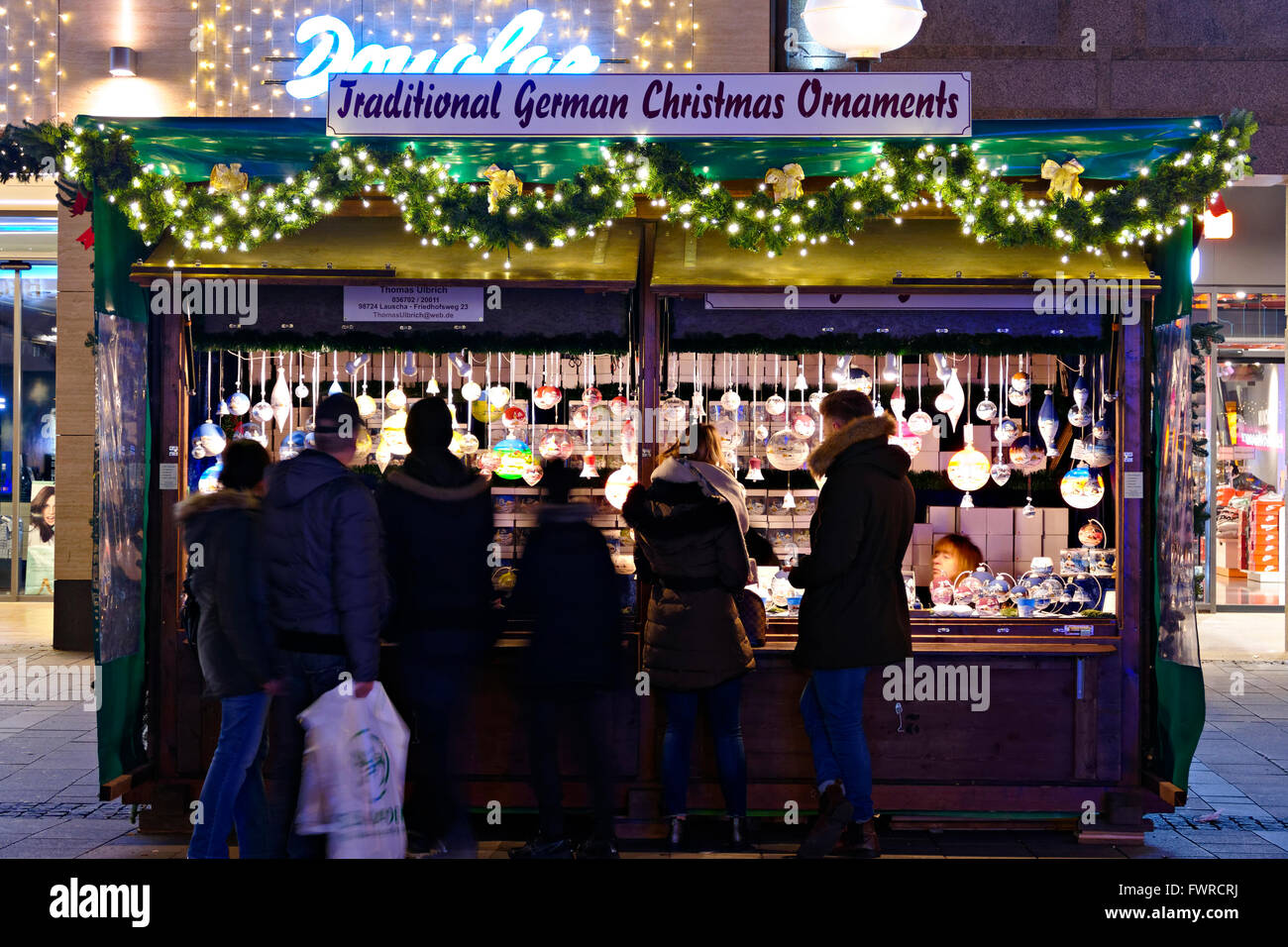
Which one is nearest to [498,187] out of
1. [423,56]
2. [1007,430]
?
[1007,430]

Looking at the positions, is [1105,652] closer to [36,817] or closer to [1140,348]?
[1140,348]

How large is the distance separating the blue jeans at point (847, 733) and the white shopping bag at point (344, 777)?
1830mm

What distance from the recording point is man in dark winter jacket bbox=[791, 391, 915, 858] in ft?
15.8

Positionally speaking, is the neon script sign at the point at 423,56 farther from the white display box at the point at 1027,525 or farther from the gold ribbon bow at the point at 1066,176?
the white display box at the point at 1027,525

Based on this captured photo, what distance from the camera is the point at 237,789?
4.37 meters

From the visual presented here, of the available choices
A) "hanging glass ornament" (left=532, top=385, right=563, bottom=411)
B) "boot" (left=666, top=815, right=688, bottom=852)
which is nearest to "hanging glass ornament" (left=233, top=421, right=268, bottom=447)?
"hanging glass ornament" (left=532, top=385, right=563, bottom=411)

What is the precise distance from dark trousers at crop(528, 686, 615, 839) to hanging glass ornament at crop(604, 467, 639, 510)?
1.27 metres

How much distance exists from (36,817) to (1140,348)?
557 centimetres

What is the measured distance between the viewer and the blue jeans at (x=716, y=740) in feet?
16.5

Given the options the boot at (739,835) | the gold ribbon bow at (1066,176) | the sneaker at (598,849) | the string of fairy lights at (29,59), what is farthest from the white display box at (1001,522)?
the string of fairy lights at (29,59)

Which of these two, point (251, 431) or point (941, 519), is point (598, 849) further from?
point (251, 431)

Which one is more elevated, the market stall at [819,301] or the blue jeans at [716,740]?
the market stall at [819,301]

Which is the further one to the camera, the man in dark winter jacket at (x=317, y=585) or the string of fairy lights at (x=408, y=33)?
the string of fairy lights at (x=408, y=33)
